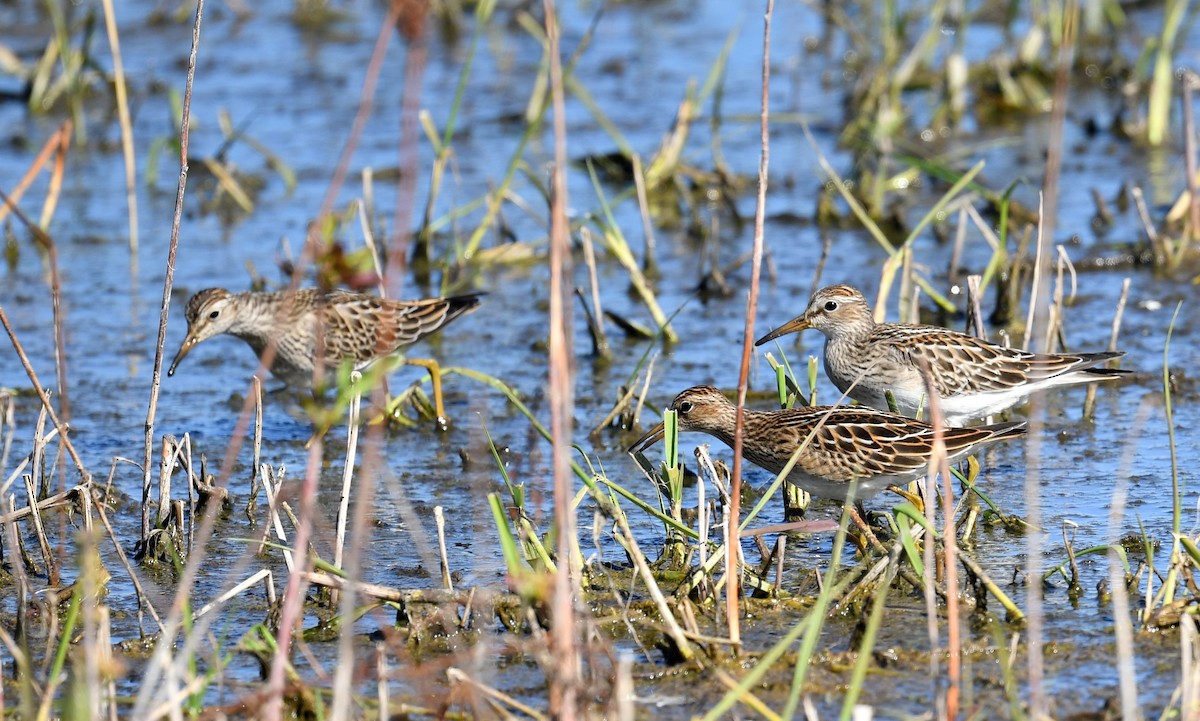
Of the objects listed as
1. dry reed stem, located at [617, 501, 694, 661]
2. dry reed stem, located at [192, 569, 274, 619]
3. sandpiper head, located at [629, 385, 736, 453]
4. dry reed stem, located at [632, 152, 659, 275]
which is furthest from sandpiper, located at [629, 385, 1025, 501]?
dry reed stem, located at [632, 152, 659, 275]

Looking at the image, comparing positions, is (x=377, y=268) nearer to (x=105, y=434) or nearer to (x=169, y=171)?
(x=105, y=434)

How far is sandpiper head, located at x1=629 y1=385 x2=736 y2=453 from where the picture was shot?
7.57 m

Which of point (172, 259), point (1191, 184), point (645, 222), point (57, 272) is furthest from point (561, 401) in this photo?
point (1191, 184)

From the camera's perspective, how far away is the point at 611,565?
6.73 metres

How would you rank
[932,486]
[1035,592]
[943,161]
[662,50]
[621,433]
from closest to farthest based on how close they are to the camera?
1. [1035,592]
2. [932,486]
3. [621,433]
4. [943,161]
5. [662,50]

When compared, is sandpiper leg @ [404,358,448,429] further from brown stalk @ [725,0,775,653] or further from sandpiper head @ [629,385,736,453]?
brown stalk @ [725,0,775,653]

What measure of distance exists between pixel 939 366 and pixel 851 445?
1.49 metres

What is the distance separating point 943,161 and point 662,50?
5.31m

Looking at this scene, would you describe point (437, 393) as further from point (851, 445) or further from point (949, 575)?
point (949, 575)

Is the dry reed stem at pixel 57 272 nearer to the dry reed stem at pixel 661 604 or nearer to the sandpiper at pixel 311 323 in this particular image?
the sandpiper at pixel 311 323

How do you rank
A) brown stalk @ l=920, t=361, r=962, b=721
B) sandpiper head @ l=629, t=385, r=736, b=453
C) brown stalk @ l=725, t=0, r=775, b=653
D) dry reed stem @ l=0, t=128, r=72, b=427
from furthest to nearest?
1. sandpiper head @ l=629, t=385, r=736, b=453
2. dry reed stem @ l=0, t=128, r=72, b=427
3. brown stalk @ l=725, t=0, r=775, b=653
4. brown stalk @ l=920, t=361, r=962, b=721

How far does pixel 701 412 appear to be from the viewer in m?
7.60

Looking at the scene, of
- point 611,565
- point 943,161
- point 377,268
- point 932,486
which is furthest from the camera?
point 943,161

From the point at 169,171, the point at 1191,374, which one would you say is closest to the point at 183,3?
the point at 169,171
